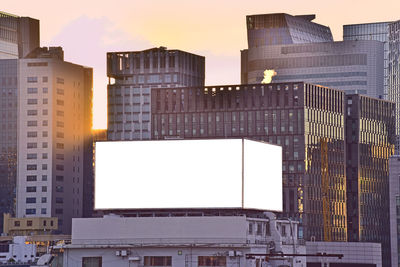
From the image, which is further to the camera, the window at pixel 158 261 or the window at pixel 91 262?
the window at pixel 91 262

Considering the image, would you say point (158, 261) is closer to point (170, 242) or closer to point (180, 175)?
point (170, 242)

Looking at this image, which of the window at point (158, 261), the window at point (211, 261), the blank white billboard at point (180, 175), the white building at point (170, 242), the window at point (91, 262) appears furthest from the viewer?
the blank white billboard at point (180, 175)

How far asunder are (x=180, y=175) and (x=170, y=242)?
11.5 metres

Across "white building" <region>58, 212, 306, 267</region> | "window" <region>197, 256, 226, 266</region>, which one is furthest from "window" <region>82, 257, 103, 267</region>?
"window" <region>197, 256, 226, 266</region>

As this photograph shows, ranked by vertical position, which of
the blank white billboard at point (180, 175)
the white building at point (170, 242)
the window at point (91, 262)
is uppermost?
the blank white billboard at point (180, 175)

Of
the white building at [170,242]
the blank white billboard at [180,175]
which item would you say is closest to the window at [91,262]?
the white building at [170,242]

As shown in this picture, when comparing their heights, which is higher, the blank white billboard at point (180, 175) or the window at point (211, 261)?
the blank white billboard at point (180, 175)

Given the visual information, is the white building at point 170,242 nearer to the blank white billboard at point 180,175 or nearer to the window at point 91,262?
→ the window at point 91,262

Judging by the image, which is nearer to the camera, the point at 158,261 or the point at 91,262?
the point at 158,261

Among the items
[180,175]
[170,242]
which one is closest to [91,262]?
[170,242]

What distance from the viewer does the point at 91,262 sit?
182250 mm

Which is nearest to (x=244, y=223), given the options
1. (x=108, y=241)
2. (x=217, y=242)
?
(x=217, y=242)

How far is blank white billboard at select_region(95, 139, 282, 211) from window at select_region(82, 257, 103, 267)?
10275 mm

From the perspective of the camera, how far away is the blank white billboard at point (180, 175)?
186375 mm
